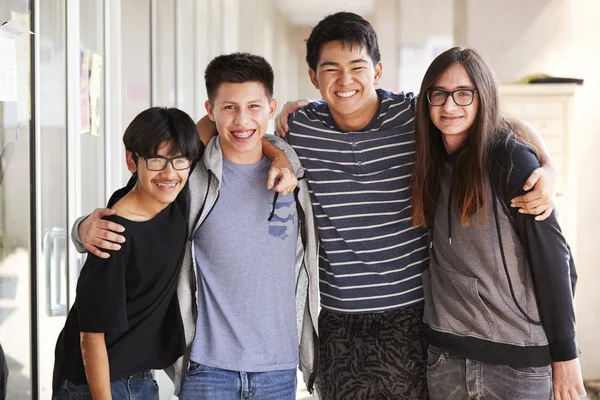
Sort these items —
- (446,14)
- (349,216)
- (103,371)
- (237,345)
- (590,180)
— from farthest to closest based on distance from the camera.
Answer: (446,14) → (590,180) → (349,216) → (237,345) → (103,371)

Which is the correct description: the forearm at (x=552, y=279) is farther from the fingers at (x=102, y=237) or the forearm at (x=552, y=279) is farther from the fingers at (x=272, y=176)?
the fingers at (x=102, y=237)

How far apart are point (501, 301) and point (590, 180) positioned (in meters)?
3.94

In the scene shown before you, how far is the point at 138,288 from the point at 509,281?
2.68 ft

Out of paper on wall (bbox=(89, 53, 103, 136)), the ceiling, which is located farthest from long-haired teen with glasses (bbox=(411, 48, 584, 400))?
the ceiling

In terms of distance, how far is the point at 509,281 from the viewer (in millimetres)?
1600

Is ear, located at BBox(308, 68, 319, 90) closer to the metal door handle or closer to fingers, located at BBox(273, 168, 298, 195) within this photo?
fingers, located at BBox(273, 168, 298, 195)

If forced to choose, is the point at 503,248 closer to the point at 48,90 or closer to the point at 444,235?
the point at 444,235

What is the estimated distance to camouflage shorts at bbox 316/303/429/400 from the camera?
1.82m

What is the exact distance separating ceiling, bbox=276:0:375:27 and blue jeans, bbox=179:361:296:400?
15.9ft

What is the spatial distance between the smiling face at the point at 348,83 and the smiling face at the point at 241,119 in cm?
20

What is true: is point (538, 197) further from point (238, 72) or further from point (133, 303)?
point (133, 303)

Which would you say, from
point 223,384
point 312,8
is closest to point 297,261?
point 223,384

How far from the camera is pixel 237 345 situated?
1686 millimetres

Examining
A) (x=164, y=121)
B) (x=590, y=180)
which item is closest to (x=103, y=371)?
(x=164, y=121)
